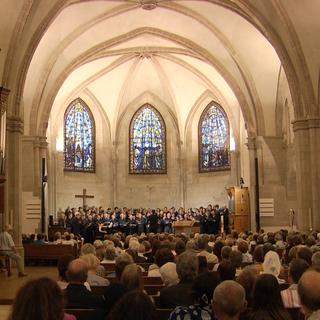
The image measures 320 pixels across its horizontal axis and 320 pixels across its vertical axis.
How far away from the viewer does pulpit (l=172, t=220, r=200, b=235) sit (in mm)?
28109

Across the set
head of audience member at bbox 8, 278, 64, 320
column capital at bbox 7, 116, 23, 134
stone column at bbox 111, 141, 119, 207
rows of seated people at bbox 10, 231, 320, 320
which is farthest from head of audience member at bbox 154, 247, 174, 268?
stone column at bbox 111, 141, 119, 207

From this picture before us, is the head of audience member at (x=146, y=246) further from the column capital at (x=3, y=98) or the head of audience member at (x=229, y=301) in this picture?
the head of audience member at (x=229, y=301)

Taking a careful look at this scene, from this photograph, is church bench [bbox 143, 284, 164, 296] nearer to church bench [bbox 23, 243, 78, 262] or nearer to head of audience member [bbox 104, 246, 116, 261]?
head of audience member [bbox 104, 246, 116, 261]

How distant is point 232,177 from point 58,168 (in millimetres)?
9264

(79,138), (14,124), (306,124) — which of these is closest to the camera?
Answer: (14,124)

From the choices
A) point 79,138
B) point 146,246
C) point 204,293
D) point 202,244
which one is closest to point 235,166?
point 79,138

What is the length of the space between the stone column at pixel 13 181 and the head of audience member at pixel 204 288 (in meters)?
12.9

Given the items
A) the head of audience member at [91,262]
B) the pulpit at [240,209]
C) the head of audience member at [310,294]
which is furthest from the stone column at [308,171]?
the head of audience member at [310,294]

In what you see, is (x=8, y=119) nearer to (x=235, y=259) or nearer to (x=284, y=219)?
(x=235, y=259)

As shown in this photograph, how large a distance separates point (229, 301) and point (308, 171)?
16.6 metres

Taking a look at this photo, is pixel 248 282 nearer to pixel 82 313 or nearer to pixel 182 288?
pixel 182 288

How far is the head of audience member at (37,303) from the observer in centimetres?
282

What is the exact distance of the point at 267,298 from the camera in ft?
15.1

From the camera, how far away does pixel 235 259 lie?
27.7 feet
